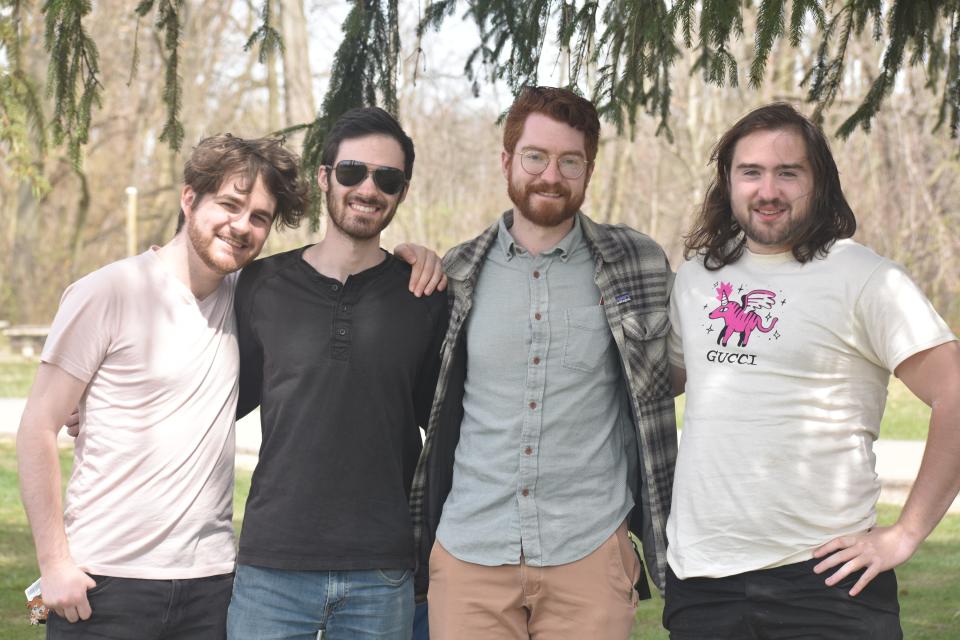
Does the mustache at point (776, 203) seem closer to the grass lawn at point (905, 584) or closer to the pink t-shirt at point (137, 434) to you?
the pink t-shirt at point (137, 434)

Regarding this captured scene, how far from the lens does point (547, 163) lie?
11.1ft

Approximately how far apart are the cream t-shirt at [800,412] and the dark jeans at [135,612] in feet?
4.38

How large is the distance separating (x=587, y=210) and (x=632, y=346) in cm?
1731

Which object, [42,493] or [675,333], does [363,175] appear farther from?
[42,493]

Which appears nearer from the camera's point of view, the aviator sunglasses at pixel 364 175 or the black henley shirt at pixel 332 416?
the black henley shirt at pixel 332 416

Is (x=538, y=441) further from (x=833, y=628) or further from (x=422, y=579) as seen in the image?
(x=833, y=628)

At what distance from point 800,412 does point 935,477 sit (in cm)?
37

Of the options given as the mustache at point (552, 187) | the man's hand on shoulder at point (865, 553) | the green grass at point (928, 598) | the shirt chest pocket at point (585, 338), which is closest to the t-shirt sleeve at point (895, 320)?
the man's hand on shoulder at point (865, 553)

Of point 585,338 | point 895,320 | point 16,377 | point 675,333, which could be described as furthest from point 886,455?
point 16,377

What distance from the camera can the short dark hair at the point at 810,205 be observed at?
9.79 feet

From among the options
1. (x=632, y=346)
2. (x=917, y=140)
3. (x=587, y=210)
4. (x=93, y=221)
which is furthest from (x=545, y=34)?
(x=93, y=221)

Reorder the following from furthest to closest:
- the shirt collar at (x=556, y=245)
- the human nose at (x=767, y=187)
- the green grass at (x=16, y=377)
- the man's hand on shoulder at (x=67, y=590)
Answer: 1. the green grass at (x=16, y=377)
2. the shirt collar at (x=556, y=245)
3. the human nose at (x=767, y=187)
4. the man's hand on shoulder at (x=67, y=590)

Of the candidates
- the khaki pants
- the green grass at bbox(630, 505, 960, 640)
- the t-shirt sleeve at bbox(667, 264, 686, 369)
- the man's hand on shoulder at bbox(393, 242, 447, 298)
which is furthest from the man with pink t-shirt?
the green grass at bbox(630, 505, 960, 640)

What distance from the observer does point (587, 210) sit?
20438 millimetres
